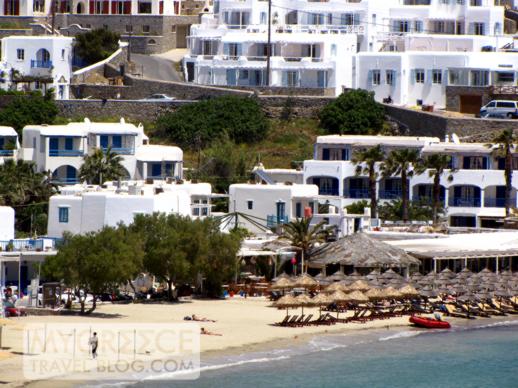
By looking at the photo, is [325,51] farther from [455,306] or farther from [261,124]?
[455,306]

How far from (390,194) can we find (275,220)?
1097cm

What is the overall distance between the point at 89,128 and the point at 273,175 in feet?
34.0

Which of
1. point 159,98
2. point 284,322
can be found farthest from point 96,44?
point 284,322

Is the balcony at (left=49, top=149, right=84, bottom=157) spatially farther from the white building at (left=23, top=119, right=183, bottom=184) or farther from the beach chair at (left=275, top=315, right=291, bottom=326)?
the beach chair at (left=275, top=315, right=291, bottom=326)

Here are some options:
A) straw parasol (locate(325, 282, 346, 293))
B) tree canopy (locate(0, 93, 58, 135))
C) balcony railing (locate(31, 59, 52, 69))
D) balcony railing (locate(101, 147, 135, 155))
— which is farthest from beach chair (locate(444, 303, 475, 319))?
balcony railing (locate(31, 59, 52, 69))

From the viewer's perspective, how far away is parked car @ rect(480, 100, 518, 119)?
116 meters

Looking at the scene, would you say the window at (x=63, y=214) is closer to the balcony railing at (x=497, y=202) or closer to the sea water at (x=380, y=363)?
the sea water at (x=380, y=363)

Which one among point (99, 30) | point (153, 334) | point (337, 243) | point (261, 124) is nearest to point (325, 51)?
point (261, 124)

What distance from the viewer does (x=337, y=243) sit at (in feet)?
301

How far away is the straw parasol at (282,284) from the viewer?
85.6 metres

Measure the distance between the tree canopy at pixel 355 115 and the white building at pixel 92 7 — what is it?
22.1m

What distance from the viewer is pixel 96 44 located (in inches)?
5059

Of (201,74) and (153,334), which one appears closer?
(153,334)

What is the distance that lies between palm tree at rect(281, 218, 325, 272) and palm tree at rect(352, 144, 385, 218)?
38.5ft
